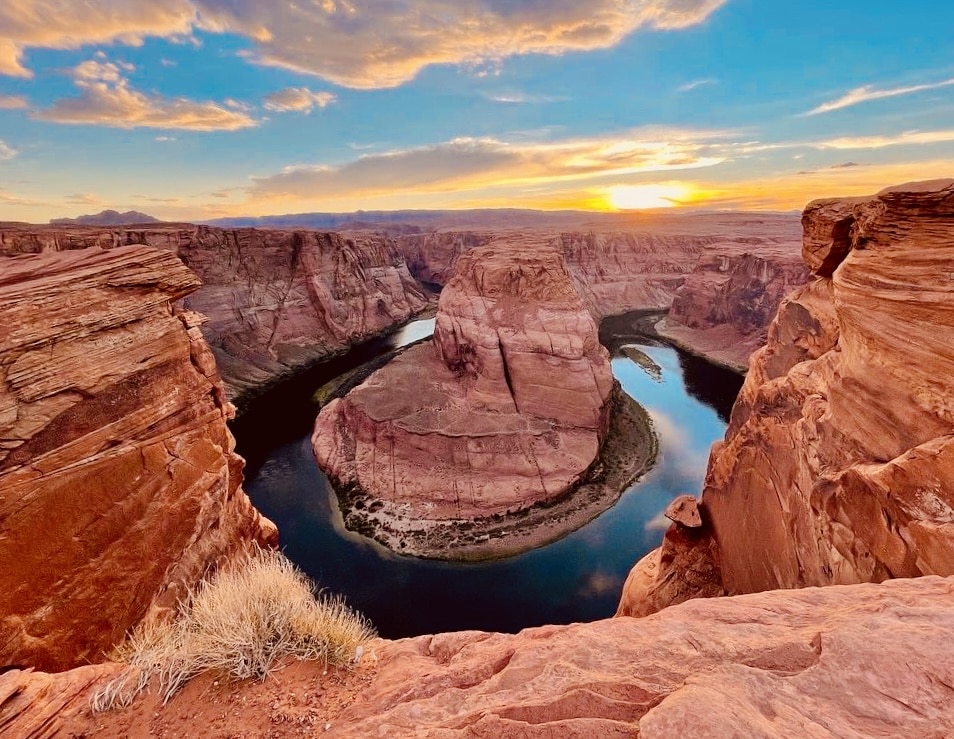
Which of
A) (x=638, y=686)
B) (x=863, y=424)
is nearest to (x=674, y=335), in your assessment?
(x=863, y=424)

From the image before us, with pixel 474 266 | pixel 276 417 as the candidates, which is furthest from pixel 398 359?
pixel 276 417

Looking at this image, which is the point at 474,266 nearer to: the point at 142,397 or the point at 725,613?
the point at 142,397

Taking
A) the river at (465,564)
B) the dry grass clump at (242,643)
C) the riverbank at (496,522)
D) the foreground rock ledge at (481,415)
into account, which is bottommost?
the river at (465,564)

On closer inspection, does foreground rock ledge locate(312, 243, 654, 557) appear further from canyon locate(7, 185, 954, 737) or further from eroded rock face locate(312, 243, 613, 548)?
canyon locate(7, 185, 954, 737)

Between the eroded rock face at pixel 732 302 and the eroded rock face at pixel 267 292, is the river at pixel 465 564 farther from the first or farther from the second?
the eroded rock face at pixel 732 302

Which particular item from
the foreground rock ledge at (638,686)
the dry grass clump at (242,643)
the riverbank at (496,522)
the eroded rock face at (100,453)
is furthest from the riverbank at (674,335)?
the dry grass clump at (242,643)

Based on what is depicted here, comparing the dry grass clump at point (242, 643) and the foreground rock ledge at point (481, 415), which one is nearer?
the dry grass clump at point (242, 643)
